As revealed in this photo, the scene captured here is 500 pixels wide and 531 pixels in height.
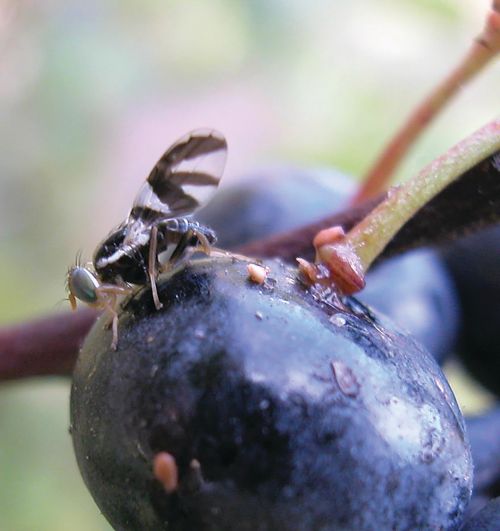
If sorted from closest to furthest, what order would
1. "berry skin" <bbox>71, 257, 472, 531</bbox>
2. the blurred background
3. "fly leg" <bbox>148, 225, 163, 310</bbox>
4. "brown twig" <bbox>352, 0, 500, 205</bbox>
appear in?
1. "berry skin" <bbox>71, 257, 472, 531</bbox>
2. "fly leg" <bbox>148, 225, 163, 310</bbox>
3. "brown twig" <bbox>352, 0, 500, 205</bbox>
4. the blurred background

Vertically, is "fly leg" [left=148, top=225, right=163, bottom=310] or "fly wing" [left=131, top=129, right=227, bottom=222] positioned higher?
"fly wing" [left=131, top=129, right=227, bottom=222]

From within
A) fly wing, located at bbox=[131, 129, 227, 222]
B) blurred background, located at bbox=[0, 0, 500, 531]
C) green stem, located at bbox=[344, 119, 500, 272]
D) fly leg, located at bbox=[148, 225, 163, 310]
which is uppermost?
green stem, located at bbox=[344, 119, 500, 272]

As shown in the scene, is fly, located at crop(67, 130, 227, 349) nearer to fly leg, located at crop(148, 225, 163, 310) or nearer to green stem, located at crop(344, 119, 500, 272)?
fly leg, located at crop(148, 225, 163, 310)

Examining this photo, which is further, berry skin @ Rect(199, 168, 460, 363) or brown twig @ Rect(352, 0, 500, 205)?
berry skin @ Rect(199, 168, 460, 363)

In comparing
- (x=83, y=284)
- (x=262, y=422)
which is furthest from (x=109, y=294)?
(x=262, y=422)

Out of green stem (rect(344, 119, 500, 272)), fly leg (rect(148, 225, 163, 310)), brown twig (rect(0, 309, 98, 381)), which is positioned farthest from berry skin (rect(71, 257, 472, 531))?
brown twig (rect(0, 309, 98, 381))

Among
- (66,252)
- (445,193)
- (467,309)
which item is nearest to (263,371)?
(445,193)

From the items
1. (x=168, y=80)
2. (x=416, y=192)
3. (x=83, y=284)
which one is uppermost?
(x=416, y=192)

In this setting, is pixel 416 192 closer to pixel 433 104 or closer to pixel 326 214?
pixel 433 104
